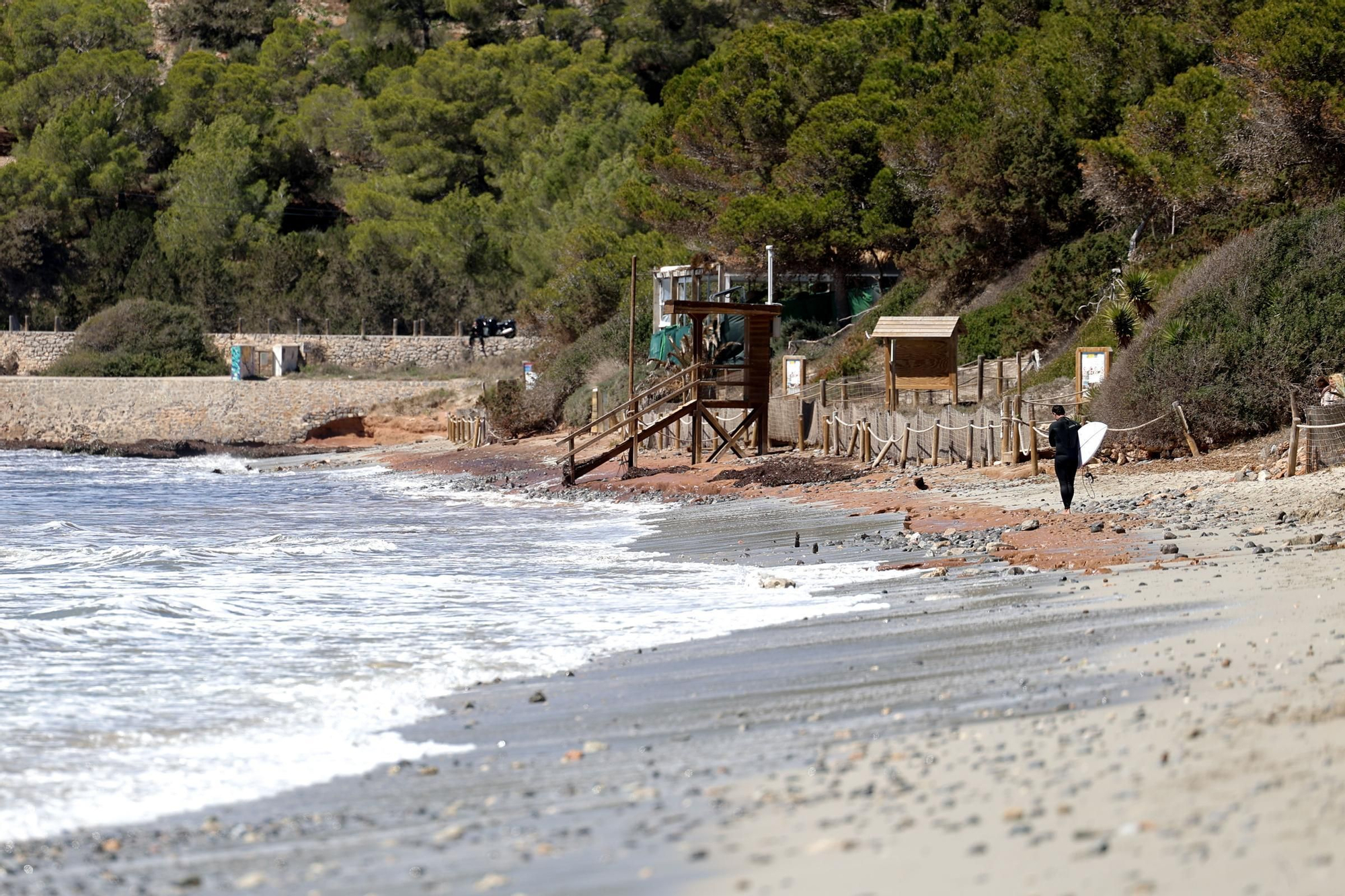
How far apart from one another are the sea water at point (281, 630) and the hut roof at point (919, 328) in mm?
6155

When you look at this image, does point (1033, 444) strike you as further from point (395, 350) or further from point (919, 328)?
point (395, 350)

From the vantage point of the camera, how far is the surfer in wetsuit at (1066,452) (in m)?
15.7

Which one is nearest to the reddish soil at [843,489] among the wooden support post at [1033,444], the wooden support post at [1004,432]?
the wooden support post at [1004,432]

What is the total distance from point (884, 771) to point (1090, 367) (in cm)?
1875

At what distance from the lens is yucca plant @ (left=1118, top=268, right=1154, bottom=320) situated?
2623 centimetres

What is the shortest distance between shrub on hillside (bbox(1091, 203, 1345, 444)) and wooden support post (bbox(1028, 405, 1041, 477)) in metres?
1.21

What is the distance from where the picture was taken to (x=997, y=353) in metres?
33.3

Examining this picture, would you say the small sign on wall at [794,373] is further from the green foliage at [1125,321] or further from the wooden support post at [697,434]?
the green foliage at [1125,321]

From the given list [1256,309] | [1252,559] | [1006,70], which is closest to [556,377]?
[1006,70]

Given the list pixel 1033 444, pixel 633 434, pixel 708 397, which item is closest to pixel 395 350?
pixel 708 397

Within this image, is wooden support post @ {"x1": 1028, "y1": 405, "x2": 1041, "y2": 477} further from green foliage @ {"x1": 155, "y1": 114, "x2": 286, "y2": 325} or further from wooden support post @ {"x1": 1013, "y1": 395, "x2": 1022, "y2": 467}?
green foliage @ {"x1": 155, "y1": 114, "x2": 286, "y2": 325}

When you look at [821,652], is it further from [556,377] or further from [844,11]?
[844,11]

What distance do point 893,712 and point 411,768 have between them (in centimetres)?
238

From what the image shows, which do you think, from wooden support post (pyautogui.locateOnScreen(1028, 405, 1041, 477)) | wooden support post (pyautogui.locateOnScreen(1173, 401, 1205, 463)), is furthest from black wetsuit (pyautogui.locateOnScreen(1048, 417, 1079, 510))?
wooden support post (pyautogui.locateOnScreen(1173, 401, 1205, 463))
